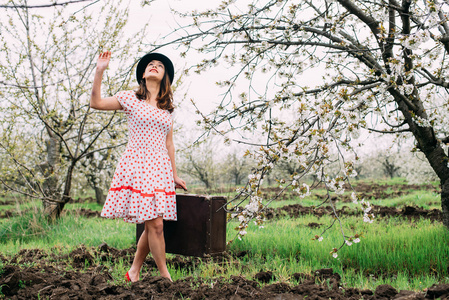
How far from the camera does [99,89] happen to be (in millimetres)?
3143

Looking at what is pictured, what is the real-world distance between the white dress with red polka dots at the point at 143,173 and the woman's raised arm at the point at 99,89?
10cm

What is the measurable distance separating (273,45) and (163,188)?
2143mm

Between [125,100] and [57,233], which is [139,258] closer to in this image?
[125,100]

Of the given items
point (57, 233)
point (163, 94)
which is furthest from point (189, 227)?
point (57, 233)

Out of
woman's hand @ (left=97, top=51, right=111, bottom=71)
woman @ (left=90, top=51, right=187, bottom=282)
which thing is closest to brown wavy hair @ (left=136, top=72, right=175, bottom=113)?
woman @ (left=90, top=51, right=187, bottom=282)

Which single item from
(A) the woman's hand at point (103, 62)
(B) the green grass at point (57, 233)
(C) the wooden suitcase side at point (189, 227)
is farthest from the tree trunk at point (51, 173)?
(A) the woman's hand at point (103, 62)

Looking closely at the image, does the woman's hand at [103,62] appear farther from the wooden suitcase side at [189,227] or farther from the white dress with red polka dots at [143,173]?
the wooden suitcase side at [189,227]

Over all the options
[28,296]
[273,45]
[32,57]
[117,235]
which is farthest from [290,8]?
[32,57]

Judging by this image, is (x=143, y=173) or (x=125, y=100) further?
(x=125, y=100)

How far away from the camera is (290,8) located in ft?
12.6

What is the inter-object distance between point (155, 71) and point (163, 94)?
22cm

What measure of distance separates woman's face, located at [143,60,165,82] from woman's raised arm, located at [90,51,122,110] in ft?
1.33

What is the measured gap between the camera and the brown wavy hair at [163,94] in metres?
3.44

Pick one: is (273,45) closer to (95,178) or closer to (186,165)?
(95,178)
